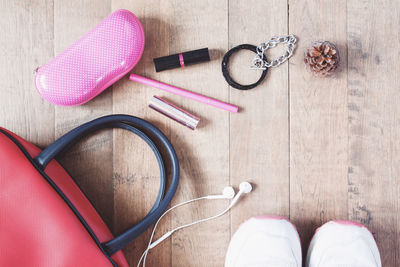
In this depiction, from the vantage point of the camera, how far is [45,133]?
2.21 ft

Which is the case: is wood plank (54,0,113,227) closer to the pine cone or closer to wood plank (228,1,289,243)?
wood plank (228,1,289,243)

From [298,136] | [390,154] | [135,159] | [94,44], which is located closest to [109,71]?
[94,44]

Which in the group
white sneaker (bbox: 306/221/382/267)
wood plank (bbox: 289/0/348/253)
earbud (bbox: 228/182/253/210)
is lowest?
white sneaker (bbox: 306/221/382/267)

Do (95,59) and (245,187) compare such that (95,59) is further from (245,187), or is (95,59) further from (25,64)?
(245,187)

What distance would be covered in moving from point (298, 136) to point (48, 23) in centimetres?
57

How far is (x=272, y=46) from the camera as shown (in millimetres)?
670

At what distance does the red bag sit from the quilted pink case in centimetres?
10

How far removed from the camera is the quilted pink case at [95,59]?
1.97ft

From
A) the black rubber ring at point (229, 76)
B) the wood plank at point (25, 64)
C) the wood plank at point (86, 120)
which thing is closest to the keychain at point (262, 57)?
the black rubber ring at point (229, 76)

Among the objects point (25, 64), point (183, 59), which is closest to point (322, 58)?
point (183, 59)

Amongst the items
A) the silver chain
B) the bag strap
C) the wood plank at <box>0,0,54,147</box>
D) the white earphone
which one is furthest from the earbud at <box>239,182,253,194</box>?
the wood plank at <box>0,0,54,147</box>

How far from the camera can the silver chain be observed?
667 mm

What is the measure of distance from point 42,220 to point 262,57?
19.7 inches

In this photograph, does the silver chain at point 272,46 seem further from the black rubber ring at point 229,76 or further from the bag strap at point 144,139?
the bag strap at point 144,139
